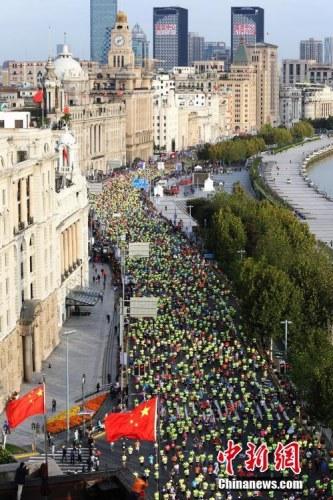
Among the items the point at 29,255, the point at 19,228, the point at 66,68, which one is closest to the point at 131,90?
the point at 66,68

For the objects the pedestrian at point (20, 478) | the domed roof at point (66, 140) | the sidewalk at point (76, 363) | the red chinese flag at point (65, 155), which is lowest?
the sidewalk at point (76, 363)

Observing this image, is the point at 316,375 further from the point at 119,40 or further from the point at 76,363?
the point at 119,40

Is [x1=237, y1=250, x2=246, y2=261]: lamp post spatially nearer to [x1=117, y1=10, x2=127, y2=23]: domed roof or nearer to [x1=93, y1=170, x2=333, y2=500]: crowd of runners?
[x1=93, y1=170, x2=333, y2=500]: crowd of runners

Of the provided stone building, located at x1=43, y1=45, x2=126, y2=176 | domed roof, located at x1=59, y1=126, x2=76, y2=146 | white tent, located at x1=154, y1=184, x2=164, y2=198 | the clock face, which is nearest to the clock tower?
the clock face

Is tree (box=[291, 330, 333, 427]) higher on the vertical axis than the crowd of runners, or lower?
higher

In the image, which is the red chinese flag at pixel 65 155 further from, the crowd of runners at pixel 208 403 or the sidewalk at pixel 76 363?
the sidewalk at pixel 76 363

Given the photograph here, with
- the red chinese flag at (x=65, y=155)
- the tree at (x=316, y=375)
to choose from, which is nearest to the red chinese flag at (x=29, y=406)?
the tree at (x=316, y=375)
